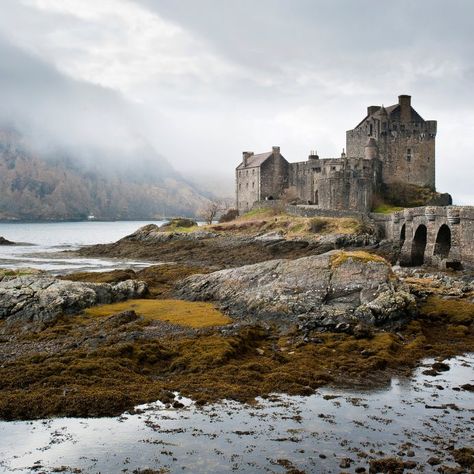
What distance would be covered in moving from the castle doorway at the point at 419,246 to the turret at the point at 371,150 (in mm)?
21477

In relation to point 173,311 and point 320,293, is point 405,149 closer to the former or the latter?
point 320,293

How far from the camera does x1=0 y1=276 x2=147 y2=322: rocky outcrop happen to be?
2597cm

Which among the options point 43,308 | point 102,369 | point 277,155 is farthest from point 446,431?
A: point 277,155

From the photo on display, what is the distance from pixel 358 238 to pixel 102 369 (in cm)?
3959

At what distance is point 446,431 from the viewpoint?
13930 mm

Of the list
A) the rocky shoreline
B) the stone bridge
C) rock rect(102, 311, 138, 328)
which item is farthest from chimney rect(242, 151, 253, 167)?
rock rect(102, 311, 138, 328)

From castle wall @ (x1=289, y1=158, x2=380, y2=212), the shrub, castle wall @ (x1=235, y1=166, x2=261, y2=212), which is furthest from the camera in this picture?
the shrub

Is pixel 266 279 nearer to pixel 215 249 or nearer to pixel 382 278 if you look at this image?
pixel 382 278

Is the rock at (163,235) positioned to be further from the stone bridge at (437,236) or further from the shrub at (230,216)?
the stone bridge at (437,236)

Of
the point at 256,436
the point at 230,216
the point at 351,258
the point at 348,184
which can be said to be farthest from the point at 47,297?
the point at 230,216

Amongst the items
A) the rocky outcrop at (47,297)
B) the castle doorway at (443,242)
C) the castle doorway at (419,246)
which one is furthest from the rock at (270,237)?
the rocky outcrop at (47,297)

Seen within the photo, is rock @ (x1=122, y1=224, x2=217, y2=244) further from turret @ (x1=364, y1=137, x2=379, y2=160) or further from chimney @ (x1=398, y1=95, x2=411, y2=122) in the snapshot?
chimney @ (x1=398, y1=95, x2=411, y2=122)

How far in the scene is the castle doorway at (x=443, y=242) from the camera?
43594mm

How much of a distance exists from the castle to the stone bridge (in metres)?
10.3
